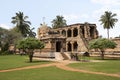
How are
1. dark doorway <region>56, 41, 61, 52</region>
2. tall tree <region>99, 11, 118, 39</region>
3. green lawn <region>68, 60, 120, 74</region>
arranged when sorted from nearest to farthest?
green lawn <region>68, 60, 120, 74</region>
dark doorway <region>56, 41, 61, 52</region>
tall tree <region>99, 11, 118, 39</region>

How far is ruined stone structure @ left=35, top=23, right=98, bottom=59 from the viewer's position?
1944 inches

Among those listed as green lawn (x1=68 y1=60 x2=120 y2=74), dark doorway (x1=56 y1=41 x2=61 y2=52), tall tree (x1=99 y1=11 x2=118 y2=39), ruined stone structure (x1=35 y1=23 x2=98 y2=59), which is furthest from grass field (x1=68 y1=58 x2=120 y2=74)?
tall tree (x1=99 y1=11 x2=118 y2=39)

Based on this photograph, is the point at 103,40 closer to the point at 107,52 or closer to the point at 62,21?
the point at 107,52

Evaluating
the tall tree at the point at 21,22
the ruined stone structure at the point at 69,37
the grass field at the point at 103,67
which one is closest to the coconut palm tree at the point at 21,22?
the tall tree at the point at 21,22

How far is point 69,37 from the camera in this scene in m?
74.6

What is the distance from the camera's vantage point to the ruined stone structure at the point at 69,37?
49369 millimetres

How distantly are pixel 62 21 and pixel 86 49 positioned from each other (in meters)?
40.7

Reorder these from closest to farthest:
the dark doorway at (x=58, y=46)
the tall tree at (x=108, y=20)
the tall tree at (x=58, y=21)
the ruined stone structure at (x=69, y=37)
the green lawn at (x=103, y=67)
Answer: the green lawn at (x=103, y=67) → the ruined stone structure at (x=69, y=37) → the dark doorway at (x=58, y=46) → the tall tree at (x=108, y=20) → the tall tree at (x=58, y=21)

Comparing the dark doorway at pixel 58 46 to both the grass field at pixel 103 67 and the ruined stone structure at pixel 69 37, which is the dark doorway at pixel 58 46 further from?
the grass field at pixel 103 67

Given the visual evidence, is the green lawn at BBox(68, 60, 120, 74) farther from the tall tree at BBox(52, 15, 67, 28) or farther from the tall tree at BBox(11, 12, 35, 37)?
the tall tree at BBox(52, 15, 67, 28)

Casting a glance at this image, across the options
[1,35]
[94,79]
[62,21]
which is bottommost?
[94,79]

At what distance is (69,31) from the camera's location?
7881 centimetres

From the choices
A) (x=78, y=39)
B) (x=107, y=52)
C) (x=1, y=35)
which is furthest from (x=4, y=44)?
(x=107, y=52)

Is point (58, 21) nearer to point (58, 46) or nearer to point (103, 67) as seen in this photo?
point (58, 46)
